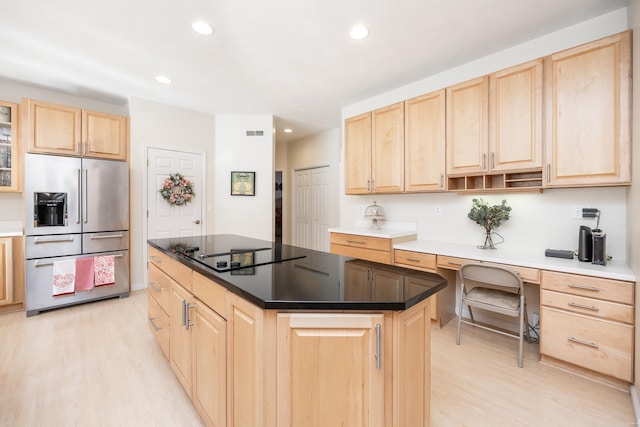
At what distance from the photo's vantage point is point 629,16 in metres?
1.99

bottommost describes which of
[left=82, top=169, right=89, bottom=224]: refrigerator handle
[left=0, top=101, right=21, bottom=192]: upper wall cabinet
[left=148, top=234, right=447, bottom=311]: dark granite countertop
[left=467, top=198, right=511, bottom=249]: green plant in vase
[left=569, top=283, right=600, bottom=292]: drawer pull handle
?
[left=569, top=283, right=600, bottom=292]: drawer pull handle

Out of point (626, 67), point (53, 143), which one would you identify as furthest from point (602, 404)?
point (53, 143)

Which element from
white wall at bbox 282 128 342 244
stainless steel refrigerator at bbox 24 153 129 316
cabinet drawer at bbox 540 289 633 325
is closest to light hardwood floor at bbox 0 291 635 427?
cabinet drawer at bbox 540 289 633 325

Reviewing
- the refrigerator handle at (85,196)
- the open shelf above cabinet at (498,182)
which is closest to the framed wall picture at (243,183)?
the refrigerator handle at (85,196)

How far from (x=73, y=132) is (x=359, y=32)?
3382 millimetres

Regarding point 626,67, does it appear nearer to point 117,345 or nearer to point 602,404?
point 602,404

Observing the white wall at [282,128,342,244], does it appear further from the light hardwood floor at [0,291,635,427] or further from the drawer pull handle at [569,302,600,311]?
the drawer pull handle at [569,302,600,311]

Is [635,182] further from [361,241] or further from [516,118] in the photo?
[361,241]

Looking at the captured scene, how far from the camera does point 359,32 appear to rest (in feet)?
7.67

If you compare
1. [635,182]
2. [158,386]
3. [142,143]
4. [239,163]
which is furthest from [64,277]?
[635,182]

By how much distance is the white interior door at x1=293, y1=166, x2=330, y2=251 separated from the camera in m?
5.62

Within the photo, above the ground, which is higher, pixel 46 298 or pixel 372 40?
pixel 372 40

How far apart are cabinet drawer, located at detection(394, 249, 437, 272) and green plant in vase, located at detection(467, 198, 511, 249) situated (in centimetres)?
53

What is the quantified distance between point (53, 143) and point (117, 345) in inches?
95.3
